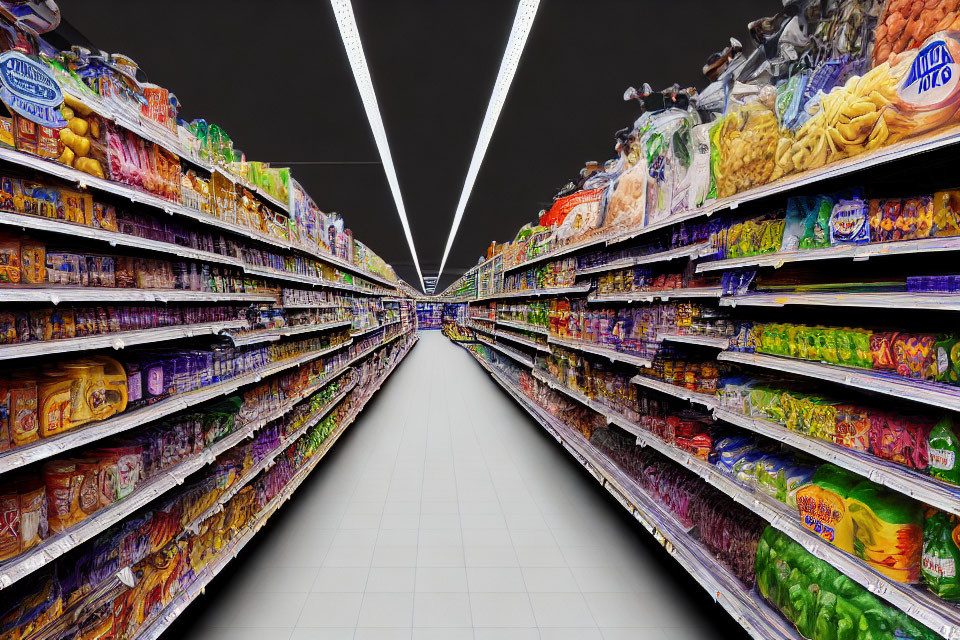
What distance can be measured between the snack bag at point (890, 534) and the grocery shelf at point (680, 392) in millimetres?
665

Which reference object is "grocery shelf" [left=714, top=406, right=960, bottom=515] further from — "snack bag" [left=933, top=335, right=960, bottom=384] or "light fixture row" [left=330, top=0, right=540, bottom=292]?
"light fixture row" [left=330, top=0, right=540, bottom=292]

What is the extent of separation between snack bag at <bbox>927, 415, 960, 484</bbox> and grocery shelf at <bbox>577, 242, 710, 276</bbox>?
106cm

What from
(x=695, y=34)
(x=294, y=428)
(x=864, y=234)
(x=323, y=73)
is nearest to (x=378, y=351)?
(x=294, y=428)

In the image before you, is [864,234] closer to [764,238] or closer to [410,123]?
[764,238]

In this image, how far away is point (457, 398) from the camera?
6883 millimetres

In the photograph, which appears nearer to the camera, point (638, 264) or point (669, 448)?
point (669, 448)

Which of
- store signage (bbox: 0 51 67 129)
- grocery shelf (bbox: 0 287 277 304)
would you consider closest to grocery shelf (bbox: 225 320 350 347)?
grocery shelf (bbox: 0 287 277 304)

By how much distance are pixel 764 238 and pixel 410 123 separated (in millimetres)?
3502

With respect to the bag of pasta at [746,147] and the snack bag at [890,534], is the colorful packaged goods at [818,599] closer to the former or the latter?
the snack bag at [890,534]

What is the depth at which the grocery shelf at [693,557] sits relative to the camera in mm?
1413

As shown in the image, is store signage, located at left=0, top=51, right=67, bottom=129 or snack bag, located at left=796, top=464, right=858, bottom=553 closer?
store signage, located at left=0, top=51, right=67, bottom=129

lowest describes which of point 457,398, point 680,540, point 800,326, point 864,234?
point 457,398

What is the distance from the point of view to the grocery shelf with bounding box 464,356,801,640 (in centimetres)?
141

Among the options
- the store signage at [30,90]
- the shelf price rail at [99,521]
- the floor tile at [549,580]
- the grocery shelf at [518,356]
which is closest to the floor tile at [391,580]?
the floor tile at [549,580]
